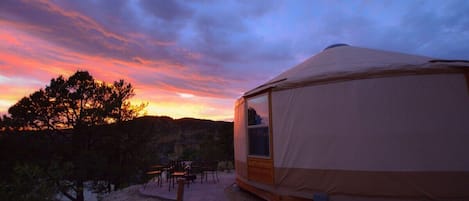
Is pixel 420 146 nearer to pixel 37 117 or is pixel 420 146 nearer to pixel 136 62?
pixel 136 62

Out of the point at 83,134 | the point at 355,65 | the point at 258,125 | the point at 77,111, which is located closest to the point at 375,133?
the point at 355,65

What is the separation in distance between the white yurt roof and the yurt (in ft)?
0.05

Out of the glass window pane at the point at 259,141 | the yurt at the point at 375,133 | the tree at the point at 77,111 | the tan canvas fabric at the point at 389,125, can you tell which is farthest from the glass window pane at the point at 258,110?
the tree at the point at 77,111

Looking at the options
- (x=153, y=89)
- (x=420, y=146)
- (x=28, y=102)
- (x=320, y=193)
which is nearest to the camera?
(x=420, y=146)

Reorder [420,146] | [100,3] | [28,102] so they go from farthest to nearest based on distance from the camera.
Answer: [28,102] → [100,3] → [420,146]

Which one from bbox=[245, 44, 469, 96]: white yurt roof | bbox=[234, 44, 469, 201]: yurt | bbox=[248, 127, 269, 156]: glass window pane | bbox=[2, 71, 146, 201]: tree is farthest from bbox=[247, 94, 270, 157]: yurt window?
bbox=[2, 71, 146, 201]: tree

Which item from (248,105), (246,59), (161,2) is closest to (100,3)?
(161,2)

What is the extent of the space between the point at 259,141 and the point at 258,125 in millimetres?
→ 322

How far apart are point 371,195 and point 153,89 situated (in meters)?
10.7

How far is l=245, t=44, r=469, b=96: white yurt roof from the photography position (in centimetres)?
417

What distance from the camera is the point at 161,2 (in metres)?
7.08

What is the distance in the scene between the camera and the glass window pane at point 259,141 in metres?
5.45

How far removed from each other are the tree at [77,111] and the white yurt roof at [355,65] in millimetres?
8578

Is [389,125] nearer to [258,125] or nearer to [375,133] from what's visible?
[375,133]
